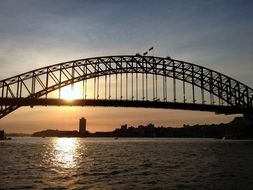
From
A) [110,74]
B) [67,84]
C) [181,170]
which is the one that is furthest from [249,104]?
[181,170]

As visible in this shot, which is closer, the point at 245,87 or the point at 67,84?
the point at 67,84

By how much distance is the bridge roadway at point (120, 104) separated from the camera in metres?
77.2

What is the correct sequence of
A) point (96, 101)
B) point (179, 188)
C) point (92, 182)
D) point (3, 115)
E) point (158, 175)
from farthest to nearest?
point (96, 101)
point (3, 115)
point (158, 175)
point (92, 182)
point (179, 188)

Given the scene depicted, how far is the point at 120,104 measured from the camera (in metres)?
82.6

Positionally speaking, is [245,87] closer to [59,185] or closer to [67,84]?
[67,84]

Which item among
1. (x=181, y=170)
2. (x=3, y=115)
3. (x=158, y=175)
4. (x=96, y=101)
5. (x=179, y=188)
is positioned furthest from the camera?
(x=96, y=101)

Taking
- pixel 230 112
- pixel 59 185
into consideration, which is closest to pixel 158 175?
pixel 59 185

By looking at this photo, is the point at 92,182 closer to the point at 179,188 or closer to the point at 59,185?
the point at 59,185

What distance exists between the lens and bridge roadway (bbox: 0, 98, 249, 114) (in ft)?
253

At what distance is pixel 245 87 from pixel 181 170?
72.2 metres

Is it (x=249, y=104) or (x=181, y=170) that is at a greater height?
(x=249, y=104)

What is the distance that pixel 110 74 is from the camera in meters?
83.2

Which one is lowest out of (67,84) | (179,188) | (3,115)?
(179,188)

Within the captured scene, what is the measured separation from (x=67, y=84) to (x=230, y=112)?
3870cm
